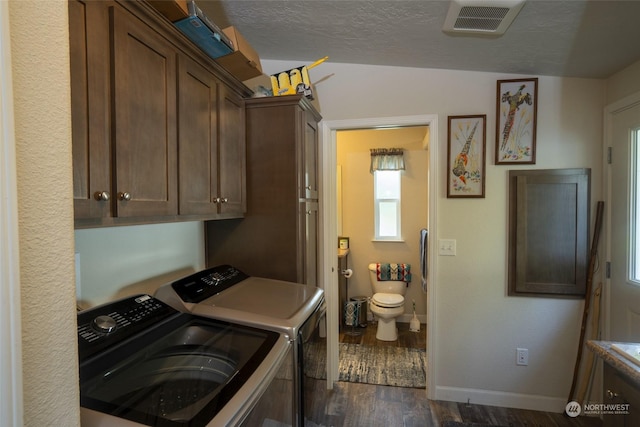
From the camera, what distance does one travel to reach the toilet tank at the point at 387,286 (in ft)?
11.4

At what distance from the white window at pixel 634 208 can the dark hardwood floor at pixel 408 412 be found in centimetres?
109

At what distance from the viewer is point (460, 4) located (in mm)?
1364

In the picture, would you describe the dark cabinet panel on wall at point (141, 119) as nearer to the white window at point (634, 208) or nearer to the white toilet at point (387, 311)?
the white toilet at point (387, 311)

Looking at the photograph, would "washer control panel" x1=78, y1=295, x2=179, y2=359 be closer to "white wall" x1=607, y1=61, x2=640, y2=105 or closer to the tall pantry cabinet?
the tall pantry cabinet

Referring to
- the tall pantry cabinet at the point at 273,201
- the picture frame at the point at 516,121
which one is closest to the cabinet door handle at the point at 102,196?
the tall pantry cabinet at the point at 273,201

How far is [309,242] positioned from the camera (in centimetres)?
198

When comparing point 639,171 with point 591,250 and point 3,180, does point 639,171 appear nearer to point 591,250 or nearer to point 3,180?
point 591,250

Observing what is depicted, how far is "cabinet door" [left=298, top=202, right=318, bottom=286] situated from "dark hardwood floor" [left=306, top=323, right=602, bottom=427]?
0.70 metres

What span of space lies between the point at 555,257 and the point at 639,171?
0.69 meters

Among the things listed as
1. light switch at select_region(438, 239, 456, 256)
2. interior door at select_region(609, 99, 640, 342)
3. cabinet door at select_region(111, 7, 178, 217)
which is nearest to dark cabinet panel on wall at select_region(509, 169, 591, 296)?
interior door at select_region(609, 99, 640, 342)

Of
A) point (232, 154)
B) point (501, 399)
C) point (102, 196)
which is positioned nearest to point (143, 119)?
point (102, 196)

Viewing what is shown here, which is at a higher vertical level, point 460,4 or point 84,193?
point 460,4

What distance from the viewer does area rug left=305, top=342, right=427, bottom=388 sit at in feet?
8.16

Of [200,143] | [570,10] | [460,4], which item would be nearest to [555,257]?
[570,10]
